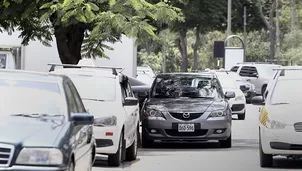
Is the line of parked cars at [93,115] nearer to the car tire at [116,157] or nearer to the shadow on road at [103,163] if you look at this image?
the car tire at [116,157]

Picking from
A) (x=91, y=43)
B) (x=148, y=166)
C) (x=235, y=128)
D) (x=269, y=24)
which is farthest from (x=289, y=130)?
(x=269, y=24)

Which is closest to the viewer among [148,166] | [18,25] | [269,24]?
[148,166]

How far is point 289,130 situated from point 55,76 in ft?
16.9

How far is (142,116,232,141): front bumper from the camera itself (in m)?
17.6

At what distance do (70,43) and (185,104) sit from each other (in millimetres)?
4221

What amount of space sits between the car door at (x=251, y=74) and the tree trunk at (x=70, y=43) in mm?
20861

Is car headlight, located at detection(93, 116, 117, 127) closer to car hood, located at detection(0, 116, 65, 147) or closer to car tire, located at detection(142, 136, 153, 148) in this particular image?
car tire, located at detection(142, 136, 153, 148)

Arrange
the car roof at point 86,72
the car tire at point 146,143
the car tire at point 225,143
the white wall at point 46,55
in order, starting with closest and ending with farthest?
the car roof at point 86,72, the car tire at point 146,143, the car tire at point 225,143, the white wall at point 46,55

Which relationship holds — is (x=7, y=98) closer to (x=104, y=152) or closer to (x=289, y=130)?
(x=104, y=152)

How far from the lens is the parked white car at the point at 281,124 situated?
44.3 feet

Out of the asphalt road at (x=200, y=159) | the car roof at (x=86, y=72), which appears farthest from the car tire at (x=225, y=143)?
the car roof at (x=86, y=72)

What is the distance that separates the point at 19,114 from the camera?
8.86 metres

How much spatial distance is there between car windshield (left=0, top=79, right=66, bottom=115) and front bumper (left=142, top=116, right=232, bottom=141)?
8.21m

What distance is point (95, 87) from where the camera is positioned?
14.8 m
